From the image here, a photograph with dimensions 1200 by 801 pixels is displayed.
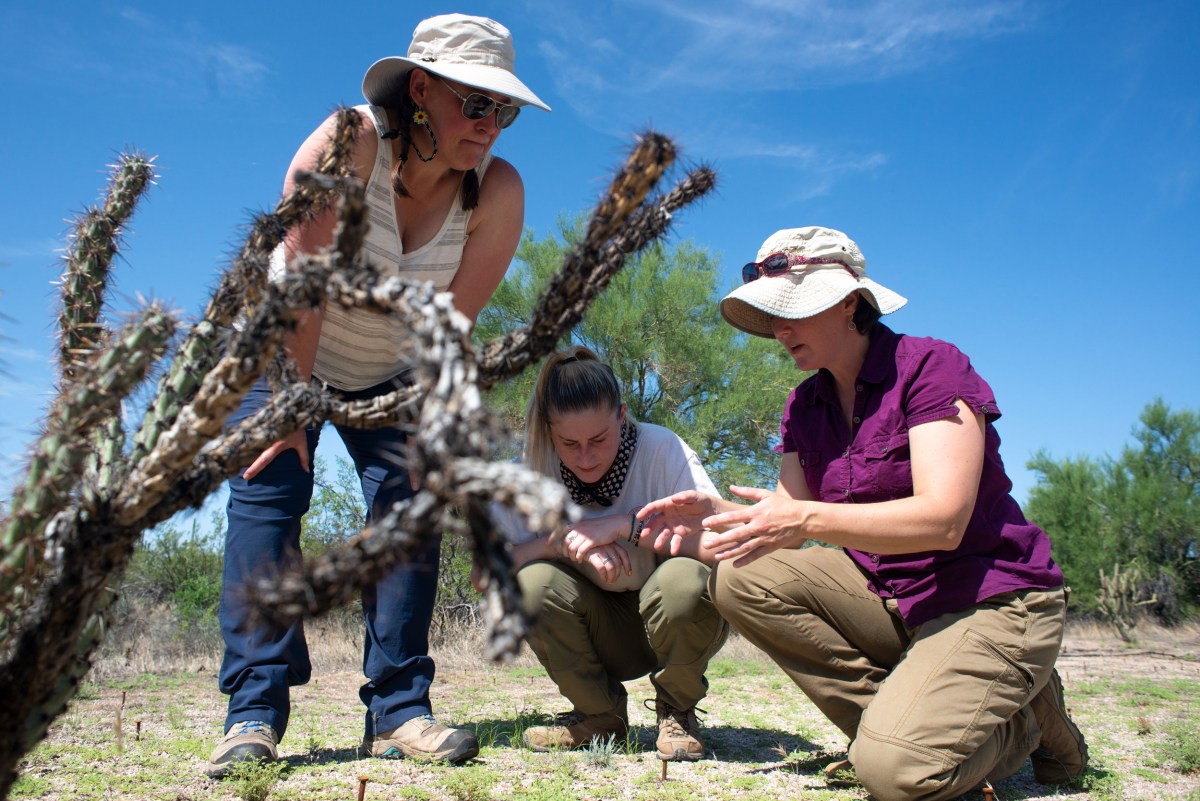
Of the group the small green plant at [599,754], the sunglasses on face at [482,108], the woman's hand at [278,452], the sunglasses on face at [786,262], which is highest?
the sunglasses on face at [482,108]

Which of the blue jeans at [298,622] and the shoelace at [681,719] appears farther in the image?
the shoelace at [681,719]

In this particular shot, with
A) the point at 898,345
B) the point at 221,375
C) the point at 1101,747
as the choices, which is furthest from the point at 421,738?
the point at 1101,747

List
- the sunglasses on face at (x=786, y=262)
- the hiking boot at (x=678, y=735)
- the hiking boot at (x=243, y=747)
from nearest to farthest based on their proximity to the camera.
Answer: the hiking boot at (x=243, y=747) → the sunglasses on face at (x=786, y=262) → the hiking boot at (x=678, y=735)

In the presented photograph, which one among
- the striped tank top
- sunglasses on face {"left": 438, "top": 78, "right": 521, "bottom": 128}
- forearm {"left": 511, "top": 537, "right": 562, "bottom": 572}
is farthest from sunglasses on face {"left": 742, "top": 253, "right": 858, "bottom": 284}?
forearm {"left": 511, "top": 537, "right": 562, "bottom": 572}

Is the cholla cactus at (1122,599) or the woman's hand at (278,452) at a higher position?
the woman's hand at (278,452)

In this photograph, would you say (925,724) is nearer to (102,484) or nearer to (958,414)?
(958,414)

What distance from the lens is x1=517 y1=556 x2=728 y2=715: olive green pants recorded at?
3062 mm

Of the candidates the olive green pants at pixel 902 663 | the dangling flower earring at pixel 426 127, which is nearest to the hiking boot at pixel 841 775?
A: the olive green pants at pixel 902 663

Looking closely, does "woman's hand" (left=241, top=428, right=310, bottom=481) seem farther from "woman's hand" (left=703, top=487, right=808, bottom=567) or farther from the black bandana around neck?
"woman's hand" (left=703, top=487, right=808, bottom=567)

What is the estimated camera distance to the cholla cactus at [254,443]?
1.11m

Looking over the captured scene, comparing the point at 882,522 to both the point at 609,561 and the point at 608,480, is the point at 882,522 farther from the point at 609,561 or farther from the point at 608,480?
the point at 608,480

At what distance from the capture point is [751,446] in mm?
10445

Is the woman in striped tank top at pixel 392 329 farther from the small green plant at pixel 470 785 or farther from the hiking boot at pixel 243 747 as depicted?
the small green plant at pixel 470 785

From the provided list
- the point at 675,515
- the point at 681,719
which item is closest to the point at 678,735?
the point at 681,719
